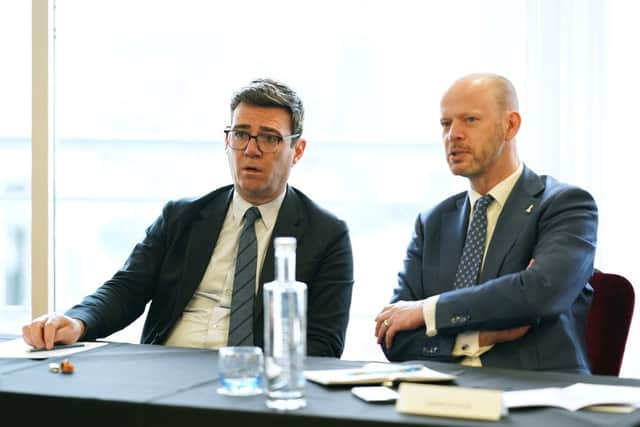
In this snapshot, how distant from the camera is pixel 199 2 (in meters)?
3.96

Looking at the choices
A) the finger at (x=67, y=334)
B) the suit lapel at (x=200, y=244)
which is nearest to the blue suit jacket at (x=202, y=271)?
the suit lapel at (x=200, y=244)

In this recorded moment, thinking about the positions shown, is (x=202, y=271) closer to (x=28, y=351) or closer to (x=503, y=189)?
(x=28, y=351)

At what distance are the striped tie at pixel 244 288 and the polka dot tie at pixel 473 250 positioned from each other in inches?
23.2

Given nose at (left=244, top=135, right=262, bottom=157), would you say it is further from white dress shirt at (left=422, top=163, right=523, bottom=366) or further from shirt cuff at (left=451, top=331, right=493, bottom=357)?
shirt cuff at (left=451, top=331, right=493, bottom=357)

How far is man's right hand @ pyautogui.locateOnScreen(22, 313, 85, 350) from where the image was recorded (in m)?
2.10

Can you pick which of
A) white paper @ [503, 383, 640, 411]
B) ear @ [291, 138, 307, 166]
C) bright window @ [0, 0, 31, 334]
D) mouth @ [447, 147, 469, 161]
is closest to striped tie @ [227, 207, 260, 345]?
ear @ [291, 138, 307, 166]

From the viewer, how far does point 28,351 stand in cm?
206

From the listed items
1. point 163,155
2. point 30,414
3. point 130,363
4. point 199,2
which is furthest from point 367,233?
point 30,414

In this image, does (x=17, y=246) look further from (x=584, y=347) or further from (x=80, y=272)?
(x=584, y=347)

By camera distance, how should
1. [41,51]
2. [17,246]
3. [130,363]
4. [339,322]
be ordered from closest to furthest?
[130,363], [339,322], [41,51], [17,246]

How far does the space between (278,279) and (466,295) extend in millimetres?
968

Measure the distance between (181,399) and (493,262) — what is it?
122cm

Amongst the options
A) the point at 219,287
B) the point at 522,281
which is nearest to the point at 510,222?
the point at 522,281

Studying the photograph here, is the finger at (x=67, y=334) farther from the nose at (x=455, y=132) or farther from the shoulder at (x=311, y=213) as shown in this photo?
the nose at (x=455, y=132)
